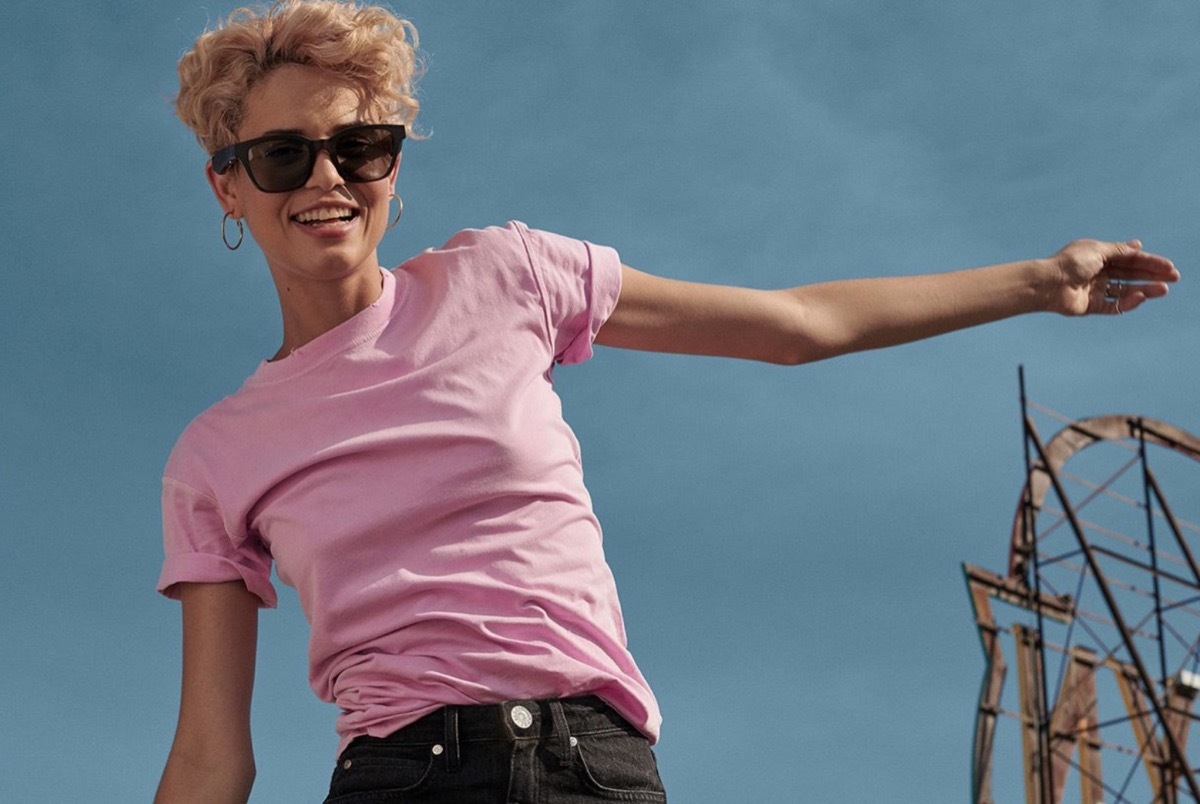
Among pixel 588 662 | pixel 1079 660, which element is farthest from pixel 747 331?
pixel 1079 660

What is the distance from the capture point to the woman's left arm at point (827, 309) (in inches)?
112

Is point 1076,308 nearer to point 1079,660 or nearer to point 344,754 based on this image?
point 344,754

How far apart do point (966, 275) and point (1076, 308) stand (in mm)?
342

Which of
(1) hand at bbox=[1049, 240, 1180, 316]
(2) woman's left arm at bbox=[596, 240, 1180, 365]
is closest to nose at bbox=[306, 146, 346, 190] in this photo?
(2) woman's left arm at bbox=[596, 240, 1180, 365]

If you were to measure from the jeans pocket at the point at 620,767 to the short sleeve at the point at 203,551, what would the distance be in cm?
76

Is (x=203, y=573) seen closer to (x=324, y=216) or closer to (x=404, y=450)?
(x=404, y=450)

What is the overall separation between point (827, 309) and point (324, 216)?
0.96 m

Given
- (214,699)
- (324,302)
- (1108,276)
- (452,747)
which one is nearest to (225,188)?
(324,302)

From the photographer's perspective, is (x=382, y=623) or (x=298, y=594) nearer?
(x=382, y=623)

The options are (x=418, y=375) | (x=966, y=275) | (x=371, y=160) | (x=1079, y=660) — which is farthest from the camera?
(x=1079, y=660)

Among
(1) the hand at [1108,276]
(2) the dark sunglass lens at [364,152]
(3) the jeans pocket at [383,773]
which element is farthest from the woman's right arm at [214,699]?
(1) the hand at [1108,276]

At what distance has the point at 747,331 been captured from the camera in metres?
2.86

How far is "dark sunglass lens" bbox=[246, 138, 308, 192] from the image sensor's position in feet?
8.86

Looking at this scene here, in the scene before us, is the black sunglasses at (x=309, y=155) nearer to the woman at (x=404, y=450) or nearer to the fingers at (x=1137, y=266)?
the woman at (x=404, y=450)
